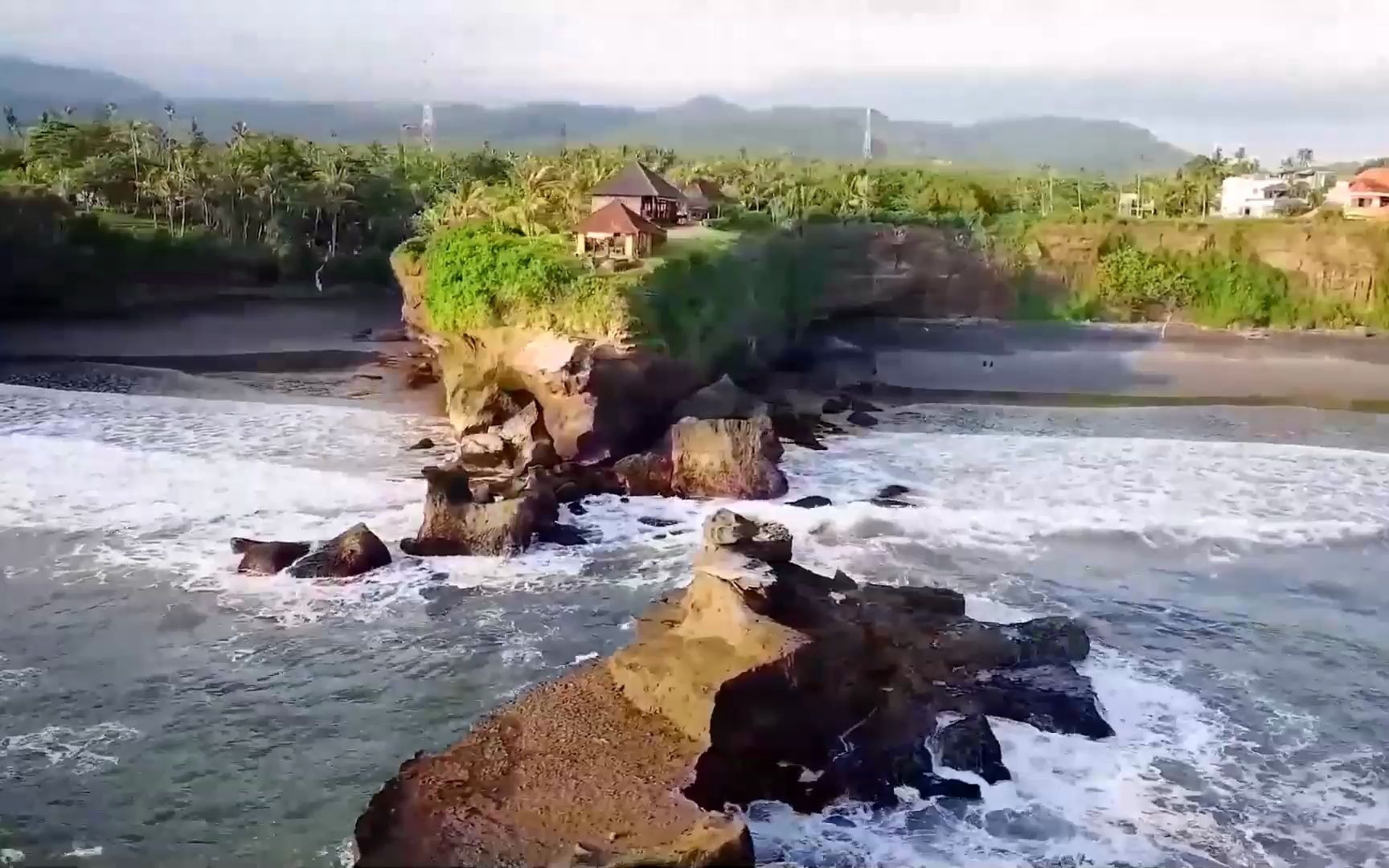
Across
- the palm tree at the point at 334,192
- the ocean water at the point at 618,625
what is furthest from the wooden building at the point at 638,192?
the palm tree at the point at 334,192

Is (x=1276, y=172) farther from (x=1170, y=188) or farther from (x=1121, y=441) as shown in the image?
(x=1121, y=441)

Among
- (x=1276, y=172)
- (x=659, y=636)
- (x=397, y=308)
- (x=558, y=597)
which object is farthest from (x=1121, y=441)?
(x=1276, y=172)

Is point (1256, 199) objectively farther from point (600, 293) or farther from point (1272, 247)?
point (600, 293)

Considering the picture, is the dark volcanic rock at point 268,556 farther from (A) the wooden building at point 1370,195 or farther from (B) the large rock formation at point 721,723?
(A) the wooden building at point 1370,195

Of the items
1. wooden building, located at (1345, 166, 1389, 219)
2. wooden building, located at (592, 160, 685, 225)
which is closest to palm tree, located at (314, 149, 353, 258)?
wooden building, located at (592, 160, 685, 225)

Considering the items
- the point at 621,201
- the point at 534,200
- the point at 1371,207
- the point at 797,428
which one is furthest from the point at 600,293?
the point at 1371,207

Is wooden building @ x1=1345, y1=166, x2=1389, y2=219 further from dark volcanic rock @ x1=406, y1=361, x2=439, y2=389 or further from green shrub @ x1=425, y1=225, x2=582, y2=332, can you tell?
dark volcanic rock @ x1=406, y1=361, x2=439, y2=389

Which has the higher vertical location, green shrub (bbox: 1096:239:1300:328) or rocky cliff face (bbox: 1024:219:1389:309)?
rocky cliff face (bbox: 1024:219:1389:309)

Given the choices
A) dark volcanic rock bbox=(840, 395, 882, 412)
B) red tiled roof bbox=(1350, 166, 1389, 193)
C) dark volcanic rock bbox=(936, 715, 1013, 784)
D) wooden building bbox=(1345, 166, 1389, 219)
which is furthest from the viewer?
red tiled roof bbox=(1350, 166, 1389, 193)
